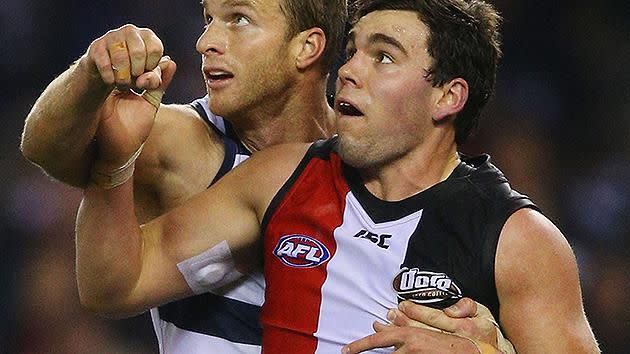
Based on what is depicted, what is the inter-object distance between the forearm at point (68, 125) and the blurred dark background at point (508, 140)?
2.82 m

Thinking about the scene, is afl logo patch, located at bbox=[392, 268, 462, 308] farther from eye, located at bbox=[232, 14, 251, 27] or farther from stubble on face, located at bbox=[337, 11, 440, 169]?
eye, located at bbox=[232, 14, 251, 27]

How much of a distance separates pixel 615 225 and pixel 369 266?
3363 mm

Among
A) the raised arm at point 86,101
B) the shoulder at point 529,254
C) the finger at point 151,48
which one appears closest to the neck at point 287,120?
the raised arm at point 86,101

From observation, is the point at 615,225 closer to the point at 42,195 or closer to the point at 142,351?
the point at 142,351

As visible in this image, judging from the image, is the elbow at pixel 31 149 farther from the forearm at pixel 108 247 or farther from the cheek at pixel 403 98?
the cheek at pixel 403 98

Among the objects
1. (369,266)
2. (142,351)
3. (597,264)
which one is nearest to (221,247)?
(369,266)

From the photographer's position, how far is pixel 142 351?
5.23m

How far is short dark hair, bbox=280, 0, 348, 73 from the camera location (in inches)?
117

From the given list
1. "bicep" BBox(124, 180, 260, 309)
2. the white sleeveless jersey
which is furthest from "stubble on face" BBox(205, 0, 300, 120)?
"bicep" BBox(124, 180, 260, 309)

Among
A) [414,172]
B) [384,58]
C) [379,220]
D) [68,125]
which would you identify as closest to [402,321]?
[379,220]

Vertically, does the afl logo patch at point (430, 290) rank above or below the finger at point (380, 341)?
above

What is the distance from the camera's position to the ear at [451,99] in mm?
2725

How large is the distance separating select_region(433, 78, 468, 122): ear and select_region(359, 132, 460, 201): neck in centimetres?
5

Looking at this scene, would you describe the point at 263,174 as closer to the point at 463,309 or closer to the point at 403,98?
the point at 403,98
